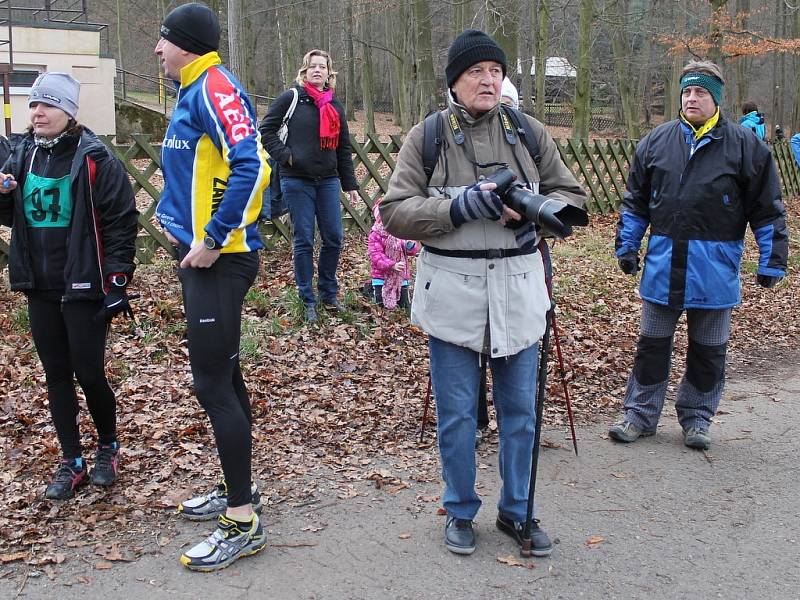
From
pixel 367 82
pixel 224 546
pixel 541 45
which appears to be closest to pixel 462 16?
pixel 541 45

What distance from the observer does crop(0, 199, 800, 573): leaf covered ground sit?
13.3 feet

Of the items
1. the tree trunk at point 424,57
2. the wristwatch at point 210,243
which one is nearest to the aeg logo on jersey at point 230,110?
the wristwatch at point 210,243

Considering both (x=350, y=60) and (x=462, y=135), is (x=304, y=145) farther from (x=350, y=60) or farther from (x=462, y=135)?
(x=350, y=60)

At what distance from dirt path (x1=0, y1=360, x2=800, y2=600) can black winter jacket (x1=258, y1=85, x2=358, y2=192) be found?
127 inches

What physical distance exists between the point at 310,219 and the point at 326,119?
0.85 meters

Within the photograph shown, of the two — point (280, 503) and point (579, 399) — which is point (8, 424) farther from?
point (579, 399)

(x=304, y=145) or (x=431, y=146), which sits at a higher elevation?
(x=304, y=145)

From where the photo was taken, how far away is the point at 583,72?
17.8m

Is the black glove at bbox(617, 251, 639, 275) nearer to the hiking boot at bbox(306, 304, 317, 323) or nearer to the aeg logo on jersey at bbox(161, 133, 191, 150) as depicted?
the aeg logo on jersey at bbox(161, 133, 191, 150)

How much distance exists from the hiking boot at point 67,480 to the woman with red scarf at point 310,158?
3.11 m

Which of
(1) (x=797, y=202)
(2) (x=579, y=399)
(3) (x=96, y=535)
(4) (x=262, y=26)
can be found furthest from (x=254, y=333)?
(4) (x=262, y=26)

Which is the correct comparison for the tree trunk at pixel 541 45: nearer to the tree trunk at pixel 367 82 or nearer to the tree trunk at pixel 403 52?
the tree trunk at pixel 403 52

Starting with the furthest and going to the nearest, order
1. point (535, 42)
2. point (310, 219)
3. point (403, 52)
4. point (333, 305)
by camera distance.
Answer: point (403, 52) → point (535, 42) → point (333, 305) → point (310, 219)

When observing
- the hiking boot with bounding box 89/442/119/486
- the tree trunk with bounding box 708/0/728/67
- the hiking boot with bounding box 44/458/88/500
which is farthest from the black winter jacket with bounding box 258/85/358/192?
the tree trunk with bounding box 708/0/728/67
